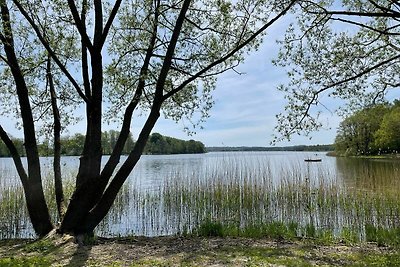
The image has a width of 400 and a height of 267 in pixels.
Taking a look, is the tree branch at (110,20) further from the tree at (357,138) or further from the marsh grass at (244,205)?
the tree at (357,138)

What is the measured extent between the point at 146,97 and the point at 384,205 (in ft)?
17.3

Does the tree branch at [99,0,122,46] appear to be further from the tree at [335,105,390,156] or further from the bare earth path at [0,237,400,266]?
the tree at [335,105,390,156]

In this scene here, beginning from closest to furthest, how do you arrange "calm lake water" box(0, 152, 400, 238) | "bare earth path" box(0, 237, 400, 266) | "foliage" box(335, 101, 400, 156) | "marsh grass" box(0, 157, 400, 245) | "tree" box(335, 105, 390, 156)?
1. "bare earth path" box(0, 237, 400, 266)
2. "marsh grass" box(0, 157, 400, 245)
3. "calm lake water" box(0, 152, 400, 238)
4. "foliage" box(335, 101, 400, 156)
5. "tree" box(335, 105, 390, 156)

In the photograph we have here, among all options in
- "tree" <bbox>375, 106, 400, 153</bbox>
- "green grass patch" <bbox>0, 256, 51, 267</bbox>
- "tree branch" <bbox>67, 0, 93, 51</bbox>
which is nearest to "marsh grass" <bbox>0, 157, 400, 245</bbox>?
"green grass patch" <bbox>0, 256, 51, 267</bbox>

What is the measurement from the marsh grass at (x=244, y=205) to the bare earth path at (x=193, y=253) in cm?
136

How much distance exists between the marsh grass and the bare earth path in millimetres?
1364

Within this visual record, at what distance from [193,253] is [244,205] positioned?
3442mm

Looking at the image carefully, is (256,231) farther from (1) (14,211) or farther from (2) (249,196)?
(1) (14,211)

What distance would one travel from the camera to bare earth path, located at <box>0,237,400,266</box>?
4.31 meters

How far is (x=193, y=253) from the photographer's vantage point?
4.82 meters

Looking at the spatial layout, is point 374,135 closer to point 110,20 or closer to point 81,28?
point 110,20

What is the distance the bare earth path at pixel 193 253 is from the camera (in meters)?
4.31

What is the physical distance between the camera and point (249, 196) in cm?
819

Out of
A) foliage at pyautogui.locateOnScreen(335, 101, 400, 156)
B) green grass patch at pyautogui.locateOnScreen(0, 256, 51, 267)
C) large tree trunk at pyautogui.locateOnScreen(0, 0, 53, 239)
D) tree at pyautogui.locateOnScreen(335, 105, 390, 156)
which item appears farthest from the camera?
tree at pyautogui.locateOnScreen(335, 105, 390, 156)
